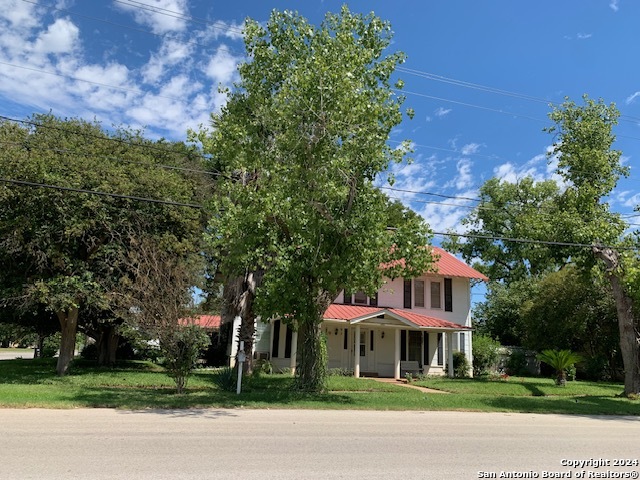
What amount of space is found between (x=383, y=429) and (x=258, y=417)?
297 cm

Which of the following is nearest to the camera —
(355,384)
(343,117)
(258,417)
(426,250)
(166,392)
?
(258,417)

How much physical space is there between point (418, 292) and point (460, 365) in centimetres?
477

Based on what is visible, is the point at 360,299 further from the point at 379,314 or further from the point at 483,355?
the point at 483,355

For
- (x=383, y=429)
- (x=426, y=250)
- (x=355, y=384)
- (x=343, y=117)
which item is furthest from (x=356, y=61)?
(x=355, y=384)

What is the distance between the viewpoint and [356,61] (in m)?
14.5

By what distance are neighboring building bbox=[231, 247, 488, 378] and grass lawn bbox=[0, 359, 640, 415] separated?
4.23 m

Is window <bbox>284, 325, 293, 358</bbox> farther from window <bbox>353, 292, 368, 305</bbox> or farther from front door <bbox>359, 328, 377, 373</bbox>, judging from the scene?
window <bbox>353, 292, 368, 305</bbox>

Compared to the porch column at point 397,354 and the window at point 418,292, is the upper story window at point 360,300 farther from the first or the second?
the porch column at point 397,354

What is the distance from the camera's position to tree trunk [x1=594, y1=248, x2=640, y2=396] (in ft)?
69.4

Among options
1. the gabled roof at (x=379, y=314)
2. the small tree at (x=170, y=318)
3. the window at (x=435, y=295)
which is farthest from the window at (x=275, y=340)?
the small tree at (x=170, y=318)

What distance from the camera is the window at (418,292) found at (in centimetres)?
3050

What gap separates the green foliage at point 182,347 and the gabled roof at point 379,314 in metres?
10.2

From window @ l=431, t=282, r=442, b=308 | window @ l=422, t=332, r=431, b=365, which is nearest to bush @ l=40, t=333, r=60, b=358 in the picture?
window @ l=422, t=332, r=431, b=365

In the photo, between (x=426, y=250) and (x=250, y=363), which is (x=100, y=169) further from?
(x=426, y=250)
